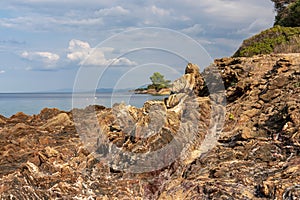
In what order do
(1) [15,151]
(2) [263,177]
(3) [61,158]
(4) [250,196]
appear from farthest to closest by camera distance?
(1) [15,151]
(3) [61,158]
(2) [263,177]
(4) [250,196]

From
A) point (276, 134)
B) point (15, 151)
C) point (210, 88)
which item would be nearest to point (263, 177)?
point (276, 134)

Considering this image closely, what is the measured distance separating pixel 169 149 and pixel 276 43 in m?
14.1

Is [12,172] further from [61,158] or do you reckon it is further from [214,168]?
[214,168]

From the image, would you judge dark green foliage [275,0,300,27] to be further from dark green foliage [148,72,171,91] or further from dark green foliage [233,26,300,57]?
dark green foliage [148,72,171,91]

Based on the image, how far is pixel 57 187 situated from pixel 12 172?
49.1 inches

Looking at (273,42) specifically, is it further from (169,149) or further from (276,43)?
(169,149)

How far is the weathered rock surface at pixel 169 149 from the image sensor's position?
8.77m

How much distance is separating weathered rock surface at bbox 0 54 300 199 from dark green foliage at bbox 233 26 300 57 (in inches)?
264

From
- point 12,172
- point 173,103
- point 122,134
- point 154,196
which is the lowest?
point 154,196

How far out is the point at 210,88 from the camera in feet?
53.4

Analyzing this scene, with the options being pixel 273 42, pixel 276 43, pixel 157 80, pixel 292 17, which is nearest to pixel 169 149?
pixel 157 80

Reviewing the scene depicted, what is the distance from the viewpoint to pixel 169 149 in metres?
10.4

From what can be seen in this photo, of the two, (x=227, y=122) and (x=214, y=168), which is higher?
(x=227, y=122)

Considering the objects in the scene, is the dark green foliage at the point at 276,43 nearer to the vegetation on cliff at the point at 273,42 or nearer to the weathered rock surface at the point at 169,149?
the vegetation on cliff at the point at 273,42
